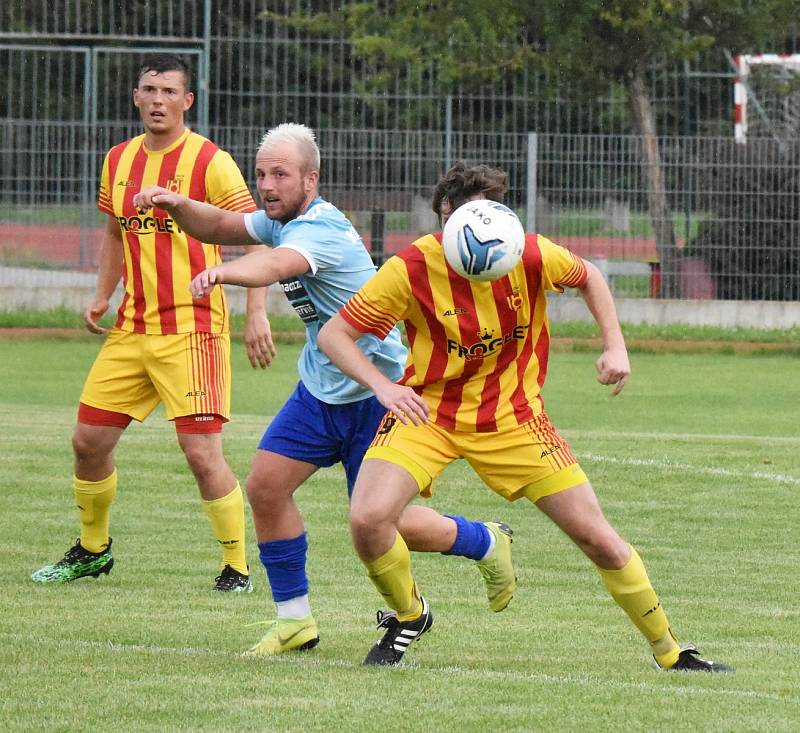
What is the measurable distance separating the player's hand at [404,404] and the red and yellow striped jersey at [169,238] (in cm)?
234

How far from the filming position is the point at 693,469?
11.6 m

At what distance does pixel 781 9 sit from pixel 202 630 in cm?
1971

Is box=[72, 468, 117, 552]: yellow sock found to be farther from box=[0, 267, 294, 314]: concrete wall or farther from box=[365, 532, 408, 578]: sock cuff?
box=[0, 267, 294, 314]: concrete wall

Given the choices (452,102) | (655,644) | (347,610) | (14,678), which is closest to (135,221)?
(347,610)

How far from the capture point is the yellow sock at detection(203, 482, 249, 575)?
7.91 m

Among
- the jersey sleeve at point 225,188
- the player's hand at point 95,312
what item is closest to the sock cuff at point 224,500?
the player's hand at point 95,312

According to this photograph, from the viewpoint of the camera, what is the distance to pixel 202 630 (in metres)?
6.76

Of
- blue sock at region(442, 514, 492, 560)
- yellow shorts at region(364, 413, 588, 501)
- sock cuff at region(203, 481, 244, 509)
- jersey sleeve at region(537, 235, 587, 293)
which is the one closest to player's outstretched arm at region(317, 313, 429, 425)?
yellow shorts at region(364, 413, 588, 501)

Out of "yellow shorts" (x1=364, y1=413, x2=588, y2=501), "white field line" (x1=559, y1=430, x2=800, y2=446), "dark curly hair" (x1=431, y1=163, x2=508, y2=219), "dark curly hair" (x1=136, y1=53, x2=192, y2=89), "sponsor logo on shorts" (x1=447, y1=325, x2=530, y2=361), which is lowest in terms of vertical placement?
"white field line" (x1=559, y1=430, x2=800, y2=446)

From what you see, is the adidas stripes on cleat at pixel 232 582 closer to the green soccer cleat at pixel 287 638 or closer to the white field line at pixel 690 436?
the green soccer cleat at pixel 287 638

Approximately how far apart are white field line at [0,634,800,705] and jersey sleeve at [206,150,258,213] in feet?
7.57

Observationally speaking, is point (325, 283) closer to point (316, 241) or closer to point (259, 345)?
point (316, 241)

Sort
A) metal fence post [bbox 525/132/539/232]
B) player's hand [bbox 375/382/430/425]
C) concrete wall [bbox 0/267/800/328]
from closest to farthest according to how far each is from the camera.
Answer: player's hand [bbox 375/382/430/425] → metal fence post [bbox 525/132/539/232] → concrete wall [bbox 0/267/800/328]

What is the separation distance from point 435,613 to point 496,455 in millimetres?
1381
